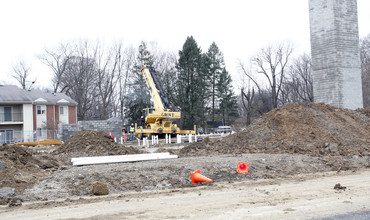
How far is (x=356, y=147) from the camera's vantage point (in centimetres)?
1661

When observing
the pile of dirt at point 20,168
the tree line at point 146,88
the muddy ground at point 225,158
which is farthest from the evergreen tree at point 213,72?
the pile of dirt at point 20,168

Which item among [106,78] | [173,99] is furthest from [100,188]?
[106,78]

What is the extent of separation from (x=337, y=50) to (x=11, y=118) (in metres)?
33.8

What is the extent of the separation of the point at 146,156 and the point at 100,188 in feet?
18.0

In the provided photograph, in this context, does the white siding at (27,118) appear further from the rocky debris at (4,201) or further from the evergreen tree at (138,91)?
the rocky debris at (4,201)

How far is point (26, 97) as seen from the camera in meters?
40.5

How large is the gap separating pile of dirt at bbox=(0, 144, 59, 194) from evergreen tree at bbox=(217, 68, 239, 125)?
149ft

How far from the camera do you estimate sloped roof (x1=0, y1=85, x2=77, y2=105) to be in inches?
1543

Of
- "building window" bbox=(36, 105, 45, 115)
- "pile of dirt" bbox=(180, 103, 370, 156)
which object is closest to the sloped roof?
"building window" bbox=(36, 105, 45, 115)

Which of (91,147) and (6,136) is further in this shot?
(6,136)

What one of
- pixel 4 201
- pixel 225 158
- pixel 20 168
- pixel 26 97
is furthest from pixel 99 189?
pixel 26 97

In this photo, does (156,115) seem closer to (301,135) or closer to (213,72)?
(301,135)

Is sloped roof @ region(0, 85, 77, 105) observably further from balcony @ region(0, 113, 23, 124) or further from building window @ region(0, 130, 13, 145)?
building window @ region(0, 130, 13, 145)

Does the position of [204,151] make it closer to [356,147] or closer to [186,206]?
[356,147]
